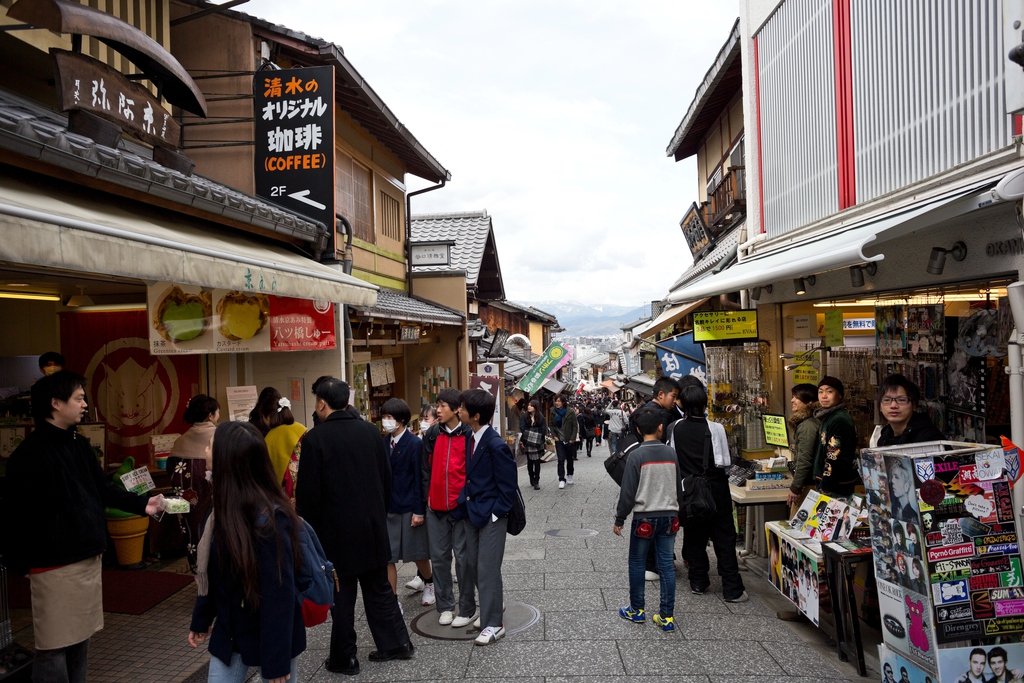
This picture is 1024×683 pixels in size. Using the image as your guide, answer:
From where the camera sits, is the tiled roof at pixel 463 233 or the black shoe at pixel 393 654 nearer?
the black shoe at pixel 393 654

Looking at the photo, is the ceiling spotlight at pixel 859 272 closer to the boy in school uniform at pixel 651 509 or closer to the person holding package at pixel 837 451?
the person holding package at pixel 837 451

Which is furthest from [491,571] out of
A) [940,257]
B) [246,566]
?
[940,257]

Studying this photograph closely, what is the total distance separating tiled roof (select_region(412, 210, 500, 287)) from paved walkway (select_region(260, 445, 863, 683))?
41.6 ft

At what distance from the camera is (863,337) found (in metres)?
8.89

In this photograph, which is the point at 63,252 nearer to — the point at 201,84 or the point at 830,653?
the point at 830,653

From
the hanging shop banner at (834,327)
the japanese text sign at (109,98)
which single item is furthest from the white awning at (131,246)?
the hanging shop banner at (834,327)

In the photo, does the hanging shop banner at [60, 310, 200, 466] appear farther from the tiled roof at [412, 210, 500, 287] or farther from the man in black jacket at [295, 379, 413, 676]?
the tiled roof at [412, 210, 500, 287]

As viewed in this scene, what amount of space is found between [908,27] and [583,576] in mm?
6342

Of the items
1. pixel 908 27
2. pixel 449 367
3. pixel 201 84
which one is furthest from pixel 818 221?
pixel 449 367

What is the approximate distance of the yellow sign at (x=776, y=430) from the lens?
827cm

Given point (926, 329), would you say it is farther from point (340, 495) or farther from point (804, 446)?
point (340, 495)

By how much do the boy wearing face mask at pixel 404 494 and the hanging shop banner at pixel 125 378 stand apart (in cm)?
403

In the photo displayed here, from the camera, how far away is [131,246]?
4.52 meters

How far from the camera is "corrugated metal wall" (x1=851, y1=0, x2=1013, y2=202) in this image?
561 centimetres
